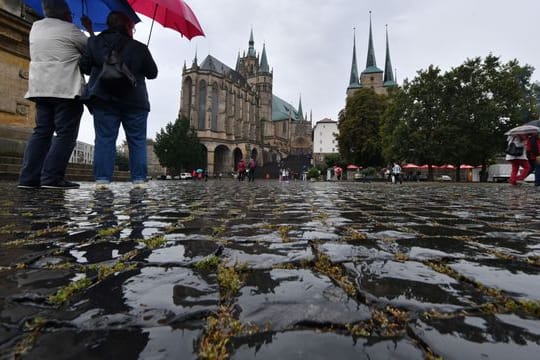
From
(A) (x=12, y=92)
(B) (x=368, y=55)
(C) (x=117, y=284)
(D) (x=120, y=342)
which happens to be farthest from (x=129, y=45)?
(B) (x=368, y=55)

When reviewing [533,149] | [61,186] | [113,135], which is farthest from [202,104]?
[113,135]

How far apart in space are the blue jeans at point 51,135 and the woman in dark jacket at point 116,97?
317 mm

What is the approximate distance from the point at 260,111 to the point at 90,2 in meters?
74.3

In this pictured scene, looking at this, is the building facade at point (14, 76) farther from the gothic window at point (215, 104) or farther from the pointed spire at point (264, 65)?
the pointed spire at point (264, 65)

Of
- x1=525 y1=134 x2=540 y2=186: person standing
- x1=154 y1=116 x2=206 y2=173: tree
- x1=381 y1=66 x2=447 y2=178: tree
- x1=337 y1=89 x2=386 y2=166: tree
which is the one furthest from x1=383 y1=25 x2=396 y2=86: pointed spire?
x1=525 y1=134 x2=540 y2=186: person standing

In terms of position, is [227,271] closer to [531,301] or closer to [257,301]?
[257,301]

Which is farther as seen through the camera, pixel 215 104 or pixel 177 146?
pixel 215 104

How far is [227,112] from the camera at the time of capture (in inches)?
2315

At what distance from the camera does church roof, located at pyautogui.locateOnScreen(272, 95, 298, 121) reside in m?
87.9

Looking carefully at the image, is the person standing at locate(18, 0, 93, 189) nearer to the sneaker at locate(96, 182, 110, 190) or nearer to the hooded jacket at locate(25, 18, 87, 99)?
the hooded jacket at locate(25, 18, 87, 99)

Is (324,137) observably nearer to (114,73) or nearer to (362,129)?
(362,129)

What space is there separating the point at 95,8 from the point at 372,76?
208 feet

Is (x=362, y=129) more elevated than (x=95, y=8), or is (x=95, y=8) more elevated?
(x=362, y=129)

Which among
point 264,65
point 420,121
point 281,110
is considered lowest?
point 420,121
